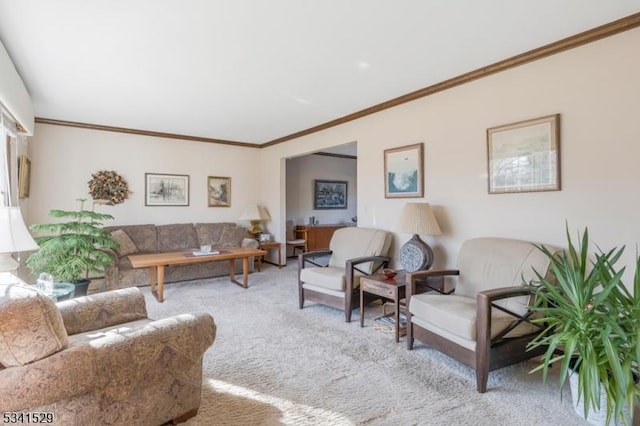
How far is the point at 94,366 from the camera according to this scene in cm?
141

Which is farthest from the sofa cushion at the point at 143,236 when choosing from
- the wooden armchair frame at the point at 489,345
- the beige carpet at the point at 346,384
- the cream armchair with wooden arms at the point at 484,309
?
the wooden armchair frame at the point at 489,345

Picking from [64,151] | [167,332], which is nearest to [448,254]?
[167,332]

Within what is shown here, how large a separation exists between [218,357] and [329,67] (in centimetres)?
275

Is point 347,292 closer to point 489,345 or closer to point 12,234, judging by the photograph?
point 489,345

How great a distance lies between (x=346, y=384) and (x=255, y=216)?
4555 mm

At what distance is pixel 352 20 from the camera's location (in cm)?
234

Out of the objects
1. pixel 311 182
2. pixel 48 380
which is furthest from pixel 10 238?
pixel 311 182

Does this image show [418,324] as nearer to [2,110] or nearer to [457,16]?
[457,16]

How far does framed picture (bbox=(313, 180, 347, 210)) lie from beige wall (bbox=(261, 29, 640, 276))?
378cm

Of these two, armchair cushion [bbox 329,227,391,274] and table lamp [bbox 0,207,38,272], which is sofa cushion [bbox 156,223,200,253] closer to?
armchair cushion [bbox 329,227,391,274]

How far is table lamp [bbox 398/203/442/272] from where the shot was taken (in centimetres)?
334

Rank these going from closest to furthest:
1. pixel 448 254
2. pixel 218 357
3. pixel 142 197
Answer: pixel 218 357
pixel 448 254
pixel 142 197

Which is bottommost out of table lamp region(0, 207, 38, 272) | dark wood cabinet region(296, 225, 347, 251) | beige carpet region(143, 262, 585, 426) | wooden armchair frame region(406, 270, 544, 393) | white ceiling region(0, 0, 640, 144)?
beige carpet region(143, 262, 585, 426)

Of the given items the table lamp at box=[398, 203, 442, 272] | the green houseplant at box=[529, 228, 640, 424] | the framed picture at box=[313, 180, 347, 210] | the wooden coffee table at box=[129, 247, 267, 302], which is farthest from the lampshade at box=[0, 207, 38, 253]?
the framed picture at box=[313, 180, 347, 210]
